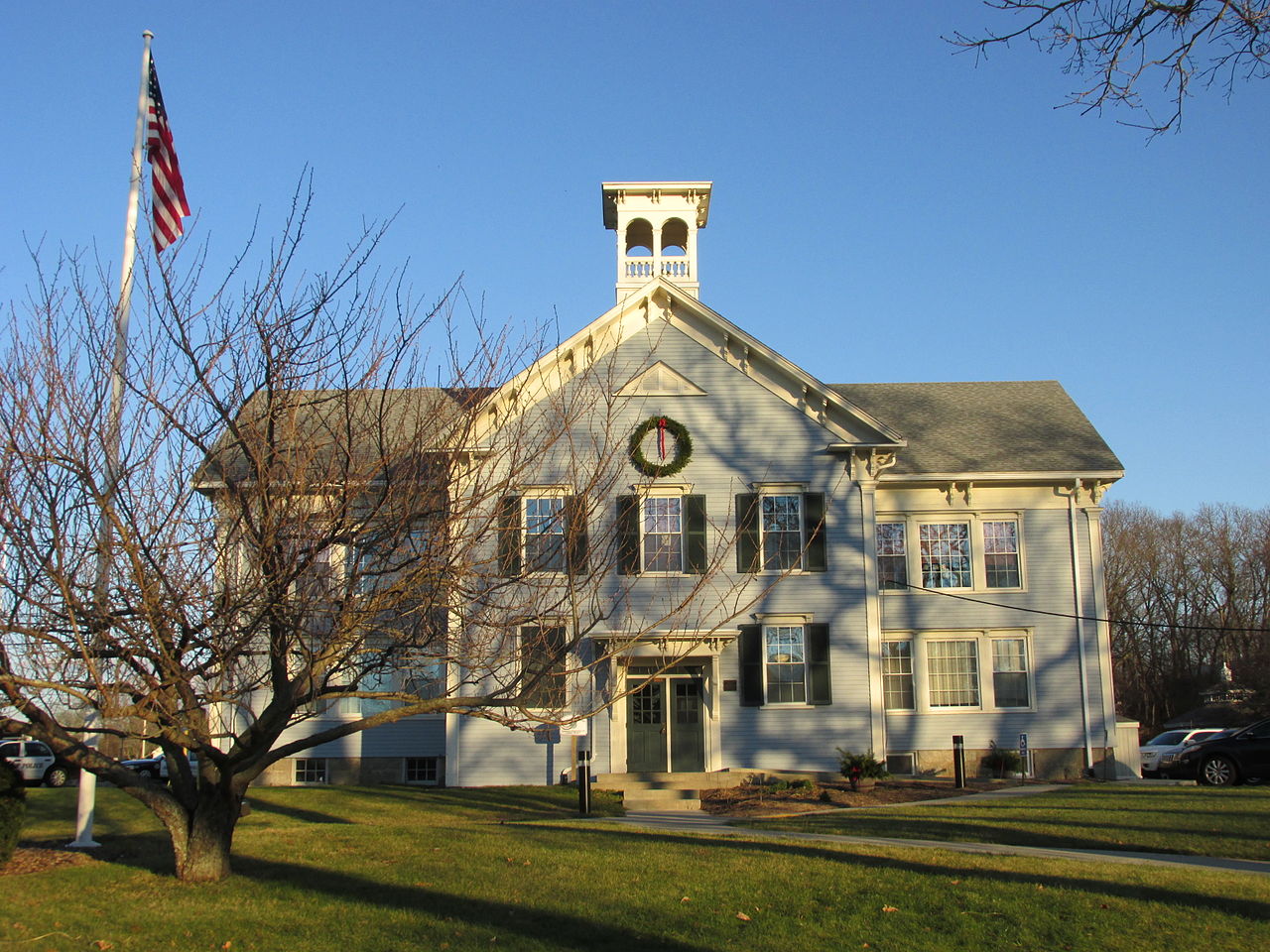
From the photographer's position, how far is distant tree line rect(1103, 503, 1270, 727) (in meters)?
61.4

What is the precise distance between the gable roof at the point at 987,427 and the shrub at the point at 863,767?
6.16 metres

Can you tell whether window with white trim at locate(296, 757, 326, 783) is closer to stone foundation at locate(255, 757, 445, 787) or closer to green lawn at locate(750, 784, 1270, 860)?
stone foundation at locate(255, 757, 445, 787)

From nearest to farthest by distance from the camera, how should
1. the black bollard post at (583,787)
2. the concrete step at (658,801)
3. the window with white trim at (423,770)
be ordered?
1. the black bollard post at (583,787)
2. the concrete step at (658,801)
3. the window with white trim at (423,770)

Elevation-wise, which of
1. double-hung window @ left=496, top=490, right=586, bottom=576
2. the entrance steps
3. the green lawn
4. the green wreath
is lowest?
the entrance steps

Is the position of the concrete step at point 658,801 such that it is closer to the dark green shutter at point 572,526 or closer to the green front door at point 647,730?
the green front door at point 647,730

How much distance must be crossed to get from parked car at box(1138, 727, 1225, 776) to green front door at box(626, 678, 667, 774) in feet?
43.9

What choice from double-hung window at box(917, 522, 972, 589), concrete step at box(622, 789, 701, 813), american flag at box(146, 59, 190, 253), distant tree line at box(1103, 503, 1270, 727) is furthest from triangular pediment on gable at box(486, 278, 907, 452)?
distant tree line at box(1103, 503, 1270, 727)

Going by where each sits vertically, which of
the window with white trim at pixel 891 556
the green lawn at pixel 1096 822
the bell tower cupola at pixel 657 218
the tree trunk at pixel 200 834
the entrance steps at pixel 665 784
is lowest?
the entrance steps at pixel 665 784

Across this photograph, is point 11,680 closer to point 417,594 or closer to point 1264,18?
point 417,594

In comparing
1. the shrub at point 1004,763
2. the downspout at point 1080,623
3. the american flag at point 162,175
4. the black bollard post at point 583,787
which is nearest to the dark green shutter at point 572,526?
the american flag at point 162,175

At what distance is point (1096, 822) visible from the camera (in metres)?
15.6

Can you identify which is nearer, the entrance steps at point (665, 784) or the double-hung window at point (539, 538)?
the double-hung window at point (539, 538)

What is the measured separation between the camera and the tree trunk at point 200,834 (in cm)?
1093

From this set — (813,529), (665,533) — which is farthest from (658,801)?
(813,529)
